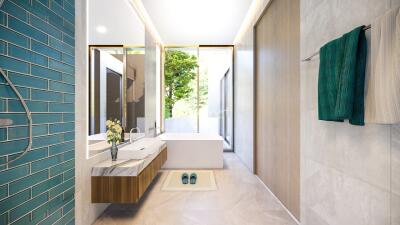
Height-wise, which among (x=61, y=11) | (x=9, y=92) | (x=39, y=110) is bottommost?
(x=39, y=110)

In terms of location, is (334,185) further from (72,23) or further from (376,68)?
(72,23)

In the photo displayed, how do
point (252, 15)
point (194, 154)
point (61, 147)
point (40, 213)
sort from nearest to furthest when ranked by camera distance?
point (40, 213) → point (61, 147) → point (252, 15) → point (194, 154)

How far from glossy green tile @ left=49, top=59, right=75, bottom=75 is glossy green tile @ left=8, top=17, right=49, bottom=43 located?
162 millimetres

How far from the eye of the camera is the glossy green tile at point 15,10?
1.33 meters

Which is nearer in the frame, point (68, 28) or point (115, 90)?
point (68, 28)

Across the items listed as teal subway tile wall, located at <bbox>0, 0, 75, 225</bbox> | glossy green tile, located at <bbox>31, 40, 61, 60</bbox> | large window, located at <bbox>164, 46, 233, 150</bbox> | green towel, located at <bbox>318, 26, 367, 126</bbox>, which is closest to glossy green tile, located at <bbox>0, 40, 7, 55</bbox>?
teal subway tile wall, located at <bbox>0, 0, 75, 225</bbox>

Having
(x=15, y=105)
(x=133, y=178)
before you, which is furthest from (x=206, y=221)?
(x=15, y=105)

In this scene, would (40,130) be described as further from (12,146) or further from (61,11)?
(61,11)

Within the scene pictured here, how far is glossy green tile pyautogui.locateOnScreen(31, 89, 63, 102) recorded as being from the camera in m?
1.57

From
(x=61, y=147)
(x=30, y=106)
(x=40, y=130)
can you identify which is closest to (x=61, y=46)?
(x=30, y=106)

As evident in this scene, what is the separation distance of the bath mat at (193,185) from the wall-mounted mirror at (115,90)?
0.92 metres

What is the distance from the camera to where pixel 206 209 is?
2715 mm

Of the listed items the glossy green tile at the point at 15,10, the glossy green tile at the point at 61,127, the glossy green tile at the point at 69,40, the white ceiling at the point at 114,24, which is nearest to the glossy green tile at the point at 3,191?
the glossy green tile at the point at 61,127

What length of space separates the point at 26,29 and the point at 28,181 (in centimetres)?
98
